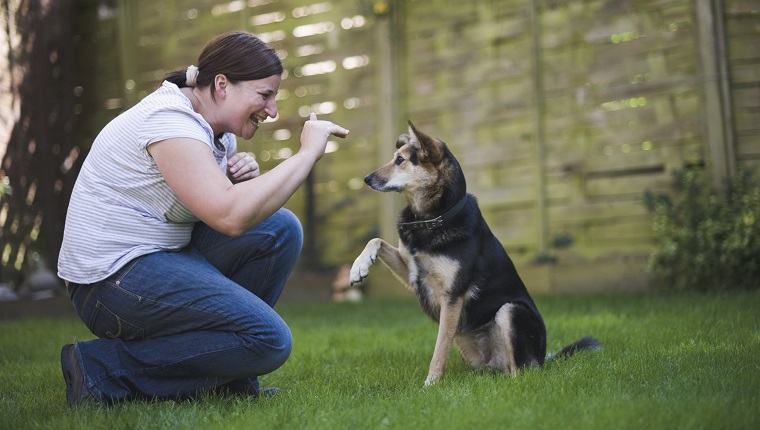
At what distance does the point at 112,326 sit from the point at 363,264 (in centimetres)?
100

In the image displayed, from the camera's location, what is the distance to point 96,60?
7680 millimetres

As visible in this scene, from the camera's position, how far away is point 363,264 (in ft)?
10.0

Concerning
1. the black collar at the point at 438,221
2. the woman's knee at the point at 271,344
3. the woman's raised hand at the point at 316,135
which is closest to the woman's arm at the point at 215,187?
the woman's raised hand at the point at 316,135

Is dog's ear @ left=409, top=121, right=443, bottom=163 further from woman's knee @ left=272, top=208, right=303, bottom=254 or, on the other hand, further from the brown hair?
the brown hair

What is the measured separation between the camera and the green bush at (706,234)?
476 centimetres

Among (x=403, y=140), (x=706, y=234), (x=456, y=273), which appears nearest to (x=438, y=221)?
(x=456, y=273)

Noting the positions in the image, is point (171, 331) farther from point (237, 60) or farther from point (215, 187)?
point (237, 60)

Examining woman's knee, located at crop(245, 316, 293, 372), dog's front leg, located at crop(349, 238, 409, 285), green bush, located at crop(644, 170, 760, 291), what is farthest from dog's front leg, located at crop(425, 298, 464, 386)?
green bush, located at crop(644, 170, 760, 291)

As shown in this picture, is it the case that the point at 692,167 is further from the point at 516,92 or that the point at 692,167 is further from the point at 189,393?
the point at 189,393

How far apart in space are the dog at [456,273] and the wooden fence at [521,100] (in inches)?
98.4

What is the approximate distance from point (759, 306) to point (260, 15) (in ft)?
16.5

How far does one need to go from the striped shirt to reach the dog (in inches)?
32.8

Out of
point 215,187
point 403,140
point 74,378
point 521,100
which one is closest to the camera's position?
point 215,187

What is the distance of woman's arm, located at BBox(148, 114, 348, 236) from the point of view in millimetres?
2275
